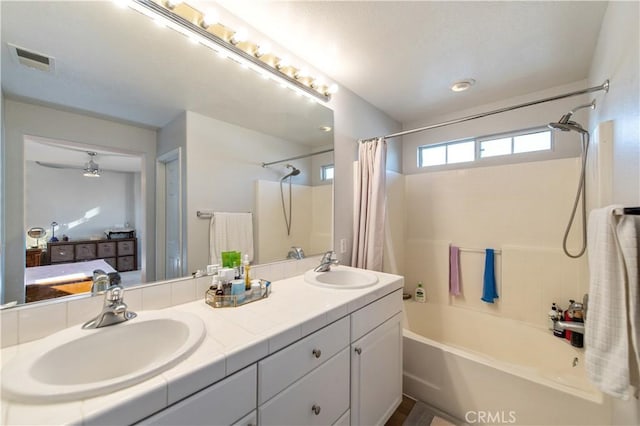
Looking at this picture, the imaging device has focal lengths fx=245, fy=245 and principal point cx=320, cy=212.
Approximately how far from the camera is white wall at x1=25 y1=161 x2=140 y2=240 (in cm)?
91

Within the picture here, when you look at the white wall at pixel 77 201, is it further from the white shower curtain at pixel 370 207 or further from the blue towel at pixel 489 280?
the blue towel at pixel 489 280

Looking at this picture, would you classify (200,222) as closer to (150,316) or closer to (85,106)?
(150,316)

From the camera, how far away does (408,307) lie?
8.46 feet

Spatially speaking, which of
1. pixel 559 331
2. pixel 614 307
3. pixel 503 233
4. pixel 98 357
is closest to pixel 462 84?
pixel 503 233

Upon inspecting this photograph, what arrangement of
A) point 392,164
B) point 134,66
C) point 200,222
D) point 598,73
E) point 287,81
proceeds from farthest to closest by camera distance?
1. point 392,164
2. point 287,81
3. point 598,73
4. point 200,222
5. point 134,66

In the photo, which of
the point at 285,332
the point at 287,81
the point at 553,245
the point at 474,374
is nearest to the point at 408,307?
the point at 474,374

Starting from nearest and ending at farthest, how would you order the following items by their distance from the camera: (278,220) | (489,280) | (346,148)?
1. (278,220)
2. (346,148)
3. (489,280)

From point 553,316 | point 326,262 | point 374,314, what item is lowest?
point 553,316

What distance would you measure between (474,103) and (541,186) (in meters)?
0.98

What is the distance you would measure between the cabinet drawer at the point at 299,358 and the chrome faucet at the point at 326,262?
0.60 metres

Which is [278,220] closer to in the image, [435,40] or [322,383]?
[322,383]

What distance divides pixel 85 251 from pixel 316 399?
1147 mm

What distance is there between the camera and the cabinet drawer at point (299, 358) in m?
0.87

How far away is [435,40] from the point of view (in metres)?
1.54
